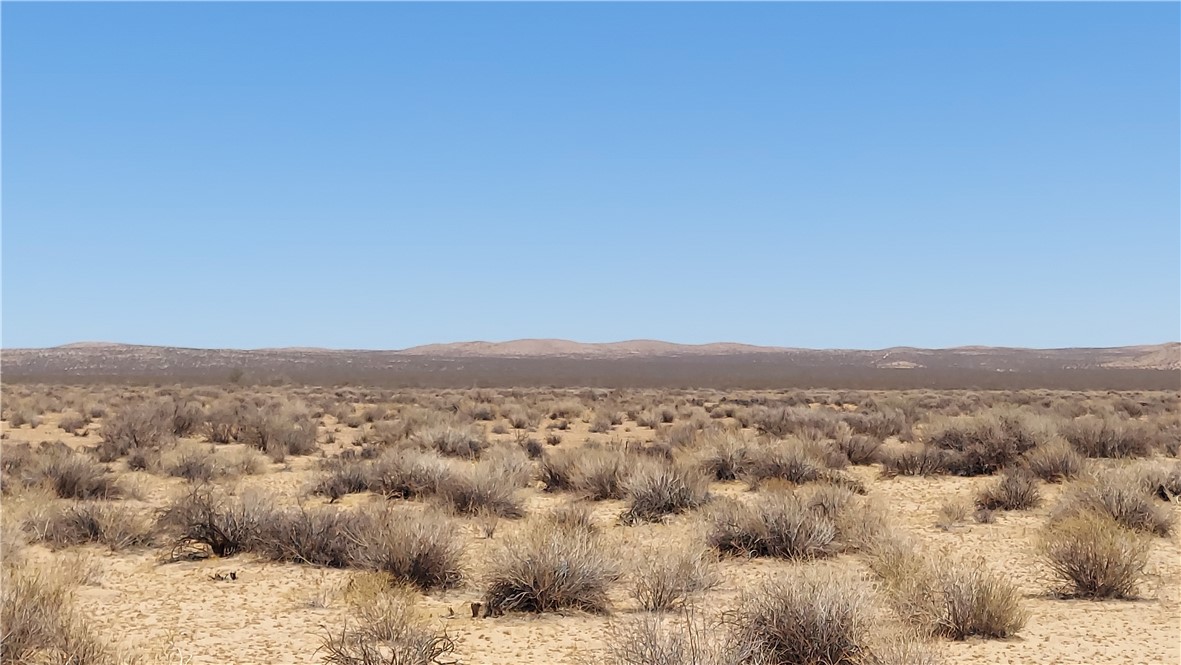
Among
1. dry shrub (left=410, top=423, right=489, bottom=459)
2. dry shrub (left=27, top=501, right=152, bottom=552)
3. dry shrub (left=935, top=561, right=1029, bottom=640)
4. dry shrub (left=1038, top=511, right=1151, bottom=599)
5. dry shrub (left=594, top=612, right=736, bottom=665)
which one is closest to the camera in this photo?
dry shrub (left=594, top=612, right=736, bottom=665)

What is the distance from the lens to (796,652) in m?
6.17

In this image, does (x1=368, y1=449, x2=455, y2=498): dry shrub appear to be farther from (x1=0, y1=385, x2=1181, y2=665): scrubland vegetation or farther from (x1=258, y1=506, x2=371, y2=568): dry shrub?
(x1=258, y1=506, x2=371, y2=568): dry shrub

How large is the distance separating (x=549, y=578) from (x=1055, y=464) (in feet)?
38.6

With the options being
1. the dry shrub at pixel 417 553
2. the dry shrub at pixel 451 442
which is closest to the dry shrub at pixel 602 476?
the dry shrub at pixel 417 553

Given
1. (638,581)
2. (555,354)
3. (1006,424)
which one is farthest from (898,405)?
(555,354)

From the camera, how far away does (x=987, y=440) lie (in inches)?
700

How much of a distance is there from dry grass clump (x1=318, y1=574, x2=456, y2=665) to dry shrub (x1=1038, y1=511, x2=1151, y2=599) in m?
6.07

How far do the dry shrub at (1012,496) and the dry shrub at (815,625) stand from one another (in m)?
8.03

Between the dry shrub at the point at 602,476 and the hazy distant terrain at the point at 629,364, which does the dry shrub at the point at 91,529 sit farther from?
the hazy distant terrain at the point at 629,364

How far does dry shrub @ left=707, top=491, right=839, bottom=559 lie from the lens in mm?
10133

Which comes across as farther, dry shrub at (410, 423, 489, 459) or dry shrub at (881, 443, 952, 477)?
dry shrub at (410, 423, 489, 459)

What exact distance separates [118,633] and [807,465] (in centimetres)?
1138

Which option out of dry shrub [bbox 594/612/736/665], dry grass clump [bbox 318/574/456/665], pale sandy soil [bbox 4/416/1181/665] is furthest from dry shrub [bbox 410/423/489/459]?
dry shrub [bbox 594/612/736/665]

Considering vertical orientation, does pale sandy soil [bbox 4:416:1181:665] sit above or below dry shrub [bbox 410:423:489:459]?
below
